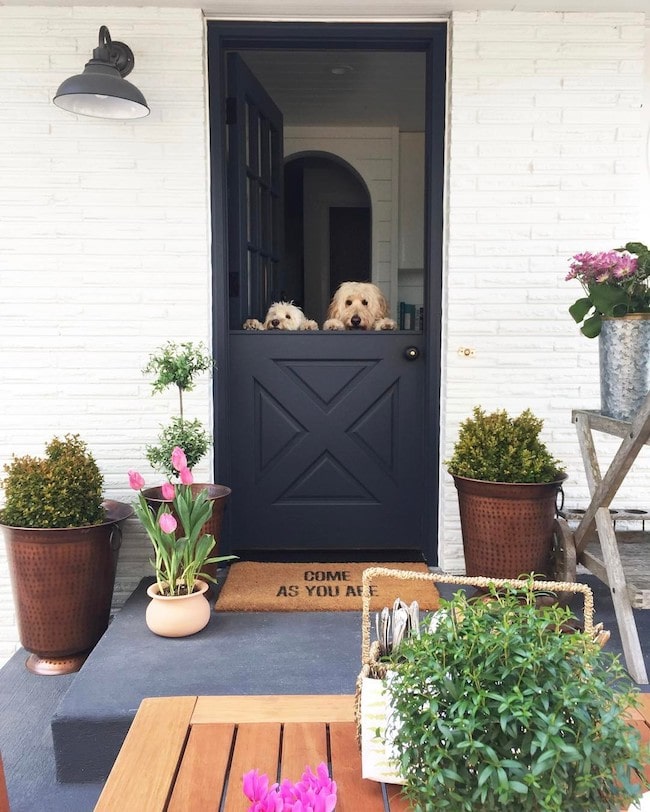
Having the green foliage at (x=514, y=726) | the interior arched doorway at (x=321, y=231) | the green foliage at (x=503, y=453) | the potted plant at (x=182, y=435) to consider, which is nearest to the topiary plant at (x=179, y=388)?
the potted plant at (x=182, y=435)

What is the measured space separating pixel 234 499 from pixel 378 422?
763 millimetres

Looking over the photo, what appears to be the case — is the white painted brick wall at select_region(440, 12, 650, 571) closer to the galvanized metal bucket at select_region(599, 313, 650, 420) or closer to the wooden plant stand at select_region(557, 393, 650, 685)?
the wooden plant stand at select_region(557, 393, 650, 685)

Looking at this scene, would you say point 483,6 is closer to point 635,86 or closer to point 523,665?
point 635,86

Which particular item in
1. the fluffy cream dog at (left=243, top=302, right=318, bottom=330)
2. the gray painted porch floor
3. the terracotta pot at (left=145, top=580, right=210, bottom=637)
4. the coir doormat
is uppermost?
the fluffy cream dog at (left=243, top=302, right=318, bottom=330)

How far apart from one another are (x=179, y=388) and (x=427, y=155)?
59.2 inches

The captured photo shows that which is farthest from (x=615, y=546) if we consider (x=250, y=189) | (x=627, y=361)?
(x=250, y=189)

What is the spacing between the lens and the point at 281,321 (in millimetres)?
3416

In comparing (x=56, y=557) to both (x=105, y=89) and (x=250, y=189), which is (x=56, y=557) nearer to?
(x=105, y=89)

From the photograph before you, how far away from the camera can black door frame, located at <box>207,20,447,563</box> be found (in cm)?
311

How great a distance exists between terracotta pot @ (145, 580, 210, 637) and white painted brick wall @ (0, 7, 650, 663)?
2.37 ft

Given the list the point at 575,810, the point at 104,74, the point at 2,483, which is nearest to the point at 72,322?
the point at 2,483

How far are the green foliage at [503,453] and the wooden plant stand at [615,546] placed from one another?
7.0 inches

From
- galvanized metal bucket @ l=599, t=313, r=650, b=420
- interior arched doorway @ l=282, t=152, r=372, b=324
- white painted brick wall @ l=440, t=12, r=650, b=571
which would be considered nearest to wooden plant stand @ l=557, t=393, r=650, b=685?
galvanized metal bucket @ l=599, t=313, r=650, b=420

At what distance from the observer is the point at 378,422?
3445 millimetres
